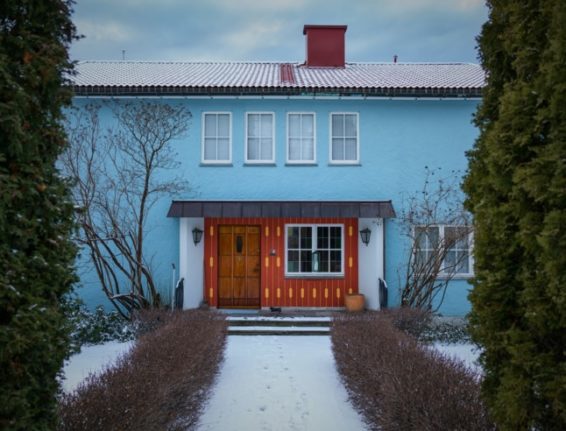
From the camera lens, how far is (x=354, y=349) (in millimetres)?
6973

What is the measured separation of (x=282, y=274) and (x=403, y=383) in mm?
8970

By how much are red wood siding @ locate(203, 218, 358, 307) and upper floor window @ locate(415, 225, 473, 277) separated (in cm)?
193

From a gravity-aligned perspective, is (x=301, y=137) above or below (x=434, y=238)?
above

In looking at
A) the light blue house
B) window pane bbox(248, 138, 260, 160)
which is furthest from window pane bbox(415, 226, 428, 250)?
window pane bbox(248, 138, 260, 160)

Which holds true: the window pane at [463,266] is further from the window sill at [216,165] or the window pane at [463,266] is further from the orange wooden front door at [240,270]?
the window sill at [216,165]

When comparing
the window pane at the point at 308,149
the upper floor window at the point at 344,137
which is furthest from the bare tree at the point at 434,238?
the window pane at the point at 308,149

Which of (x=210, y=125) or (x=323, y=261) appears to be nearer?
(x=210, y=125)

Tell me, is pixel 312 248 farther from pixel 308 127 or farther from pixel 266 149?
pixel 308 127

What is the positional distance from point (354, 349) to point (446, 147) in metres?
8.48

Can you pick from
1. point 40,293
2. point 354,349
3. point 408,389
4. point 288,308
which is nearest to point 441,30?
point 288,308

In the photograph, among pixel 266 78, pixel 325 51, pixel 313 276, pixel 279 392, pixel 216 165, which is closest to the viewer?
pixel 279 392

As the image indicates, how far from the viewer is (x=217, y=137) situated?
536 inches

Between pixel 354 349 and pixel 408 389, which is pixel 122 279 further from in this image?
pixel 408 389

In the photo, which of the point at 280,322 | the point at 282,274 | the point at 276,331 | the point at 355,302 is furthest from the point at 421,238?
the point at 276,331
